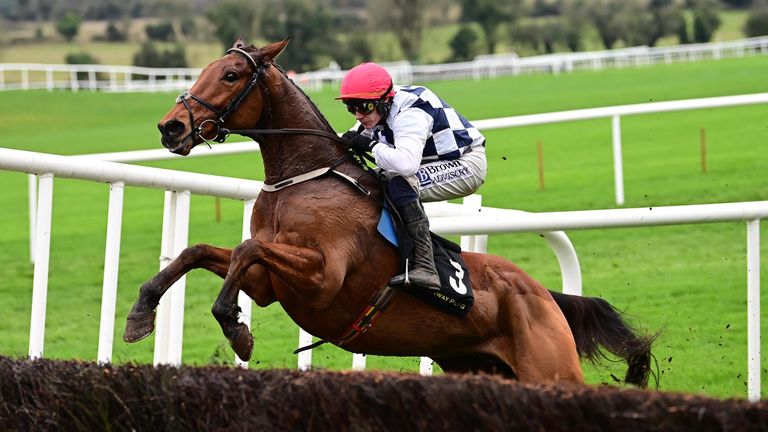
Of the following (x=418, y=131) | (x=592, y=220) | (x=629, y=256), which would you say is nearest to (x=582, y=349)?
(x=592, y=220)

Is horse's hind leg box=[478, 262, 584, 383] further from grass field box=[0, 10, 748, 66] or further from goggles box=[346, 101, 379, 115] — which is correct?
grass field box=[0, 10, 748, 66]

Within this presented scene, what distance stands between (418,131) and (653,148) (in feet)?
43.7

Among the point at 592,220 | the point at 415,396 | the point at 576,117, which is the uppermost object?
the point at 576,117

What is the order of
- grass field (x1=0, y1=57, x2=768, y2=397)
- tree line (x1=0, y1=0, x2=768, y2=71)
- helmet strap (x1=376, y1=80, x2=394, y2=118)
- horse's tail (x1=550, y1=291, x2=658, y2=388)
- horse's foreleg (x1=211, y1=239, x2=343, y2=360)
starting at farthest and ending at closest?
tree line (x1=0, y1=0, x2=768, y2=71)
grass field (x1=0, y1=57, x2=768, y2=397)
horse's tail (x1=550, y1=291, x2=658, y2=388)
helmet strap (x1=376, y1=80, x2=394, y2=118)
horse's foreleg (x1=211, y1=239, x2=343, y2=360)

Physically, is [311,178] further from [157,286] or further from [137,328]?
[137,328]

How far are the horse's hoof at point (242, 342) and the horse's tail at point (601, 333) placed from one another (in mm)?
1361

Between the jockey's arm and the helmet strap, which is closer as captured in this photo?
the jockey's arm

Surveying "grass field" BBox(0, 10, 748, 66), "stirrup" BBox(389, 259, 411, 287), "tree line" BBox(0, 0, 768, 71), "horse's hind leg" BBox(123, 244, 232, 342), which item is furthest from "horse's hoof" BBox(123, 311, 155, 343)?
"grass field" BBox(0, 10, 748, 66)

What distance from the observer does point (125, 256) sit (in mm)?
11773

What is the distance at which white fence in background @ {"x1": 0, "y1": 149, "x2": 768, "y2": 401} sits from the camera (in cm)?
448

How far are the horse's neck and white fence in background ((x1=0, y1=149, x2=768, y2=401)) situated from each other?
394mm

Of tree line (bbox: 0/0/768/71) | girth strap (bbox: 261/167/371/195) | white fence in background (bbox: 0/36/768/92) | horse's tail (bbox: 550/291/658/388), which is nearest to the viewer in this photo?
girth strap (bbox: 261/167/371/195)

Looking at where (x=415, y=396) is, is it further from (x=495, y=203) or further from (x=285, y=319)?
(x=495, y=203)

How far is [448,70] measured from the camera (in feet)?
137
